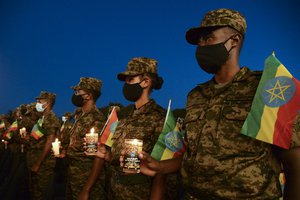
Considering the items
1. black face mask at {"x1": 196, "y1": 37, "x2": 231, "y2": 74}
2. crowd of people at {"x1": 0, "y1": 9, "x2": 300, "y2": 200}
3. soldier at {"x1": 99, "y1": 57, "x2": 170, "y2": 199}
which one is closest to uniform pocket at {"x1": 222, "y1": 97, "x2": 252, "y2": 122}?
crowd of people at {"x1": 0, "y1": 9, "x2": 300, "y2": 200}

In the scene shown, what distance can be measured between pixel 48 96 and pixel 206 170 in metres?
7.14

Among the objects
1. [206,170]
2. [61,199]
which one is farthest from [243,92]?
[61,199]

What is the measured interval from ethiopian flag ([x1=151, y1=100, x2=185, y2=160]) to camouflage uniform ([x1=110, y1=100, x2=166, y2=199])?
35cm

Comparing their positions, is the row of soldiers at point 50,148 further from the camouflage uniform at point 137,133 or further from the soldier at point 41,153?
the camouflage uniform at point 137,133

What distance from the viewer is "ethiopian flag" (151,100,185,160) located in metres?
3.15

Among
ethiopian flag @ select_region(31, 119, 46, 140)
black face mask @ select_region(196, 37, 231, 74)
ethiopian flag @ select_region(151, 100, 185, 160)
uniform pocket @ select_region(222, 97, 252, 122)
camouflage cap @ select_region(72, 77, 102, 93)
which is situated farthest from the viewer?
ethiopian flag @ select_region(31, 119, 46, 140)

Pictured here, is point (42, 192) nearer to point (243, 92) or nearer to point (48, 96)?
point (48, 96)

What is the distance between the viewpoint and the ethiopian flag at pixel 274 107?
2.04 m

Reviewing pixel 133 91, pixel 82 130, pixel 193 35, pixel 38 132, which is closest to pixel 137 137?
pixel 133 91

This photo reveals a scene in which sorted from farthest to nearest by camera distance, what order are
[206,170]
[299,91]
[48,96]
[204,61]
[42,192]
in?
[48,96] < [42,192] < [204,61] < [206,170] < [299,91]

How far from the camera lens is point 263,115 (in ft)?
7.06

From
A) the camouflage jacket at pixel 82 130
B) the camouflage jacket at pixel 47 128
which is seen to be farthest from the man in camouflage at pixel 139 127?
the camouflage jacket at pixel 47 128

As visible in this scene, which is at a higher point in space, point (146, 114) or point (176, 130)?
point (146, 114)

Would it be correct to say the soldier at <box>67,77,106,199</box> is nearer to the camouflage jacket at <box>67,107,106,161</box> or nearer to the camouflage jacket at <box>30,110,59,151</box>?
the camouflage jacket at <box>67,107,106,161</box>
